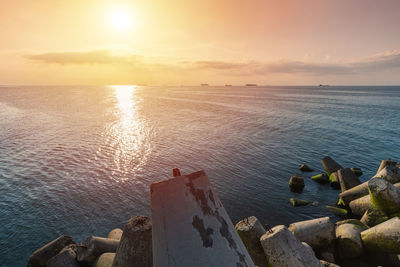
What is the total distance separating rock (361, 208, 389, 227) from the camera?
1148 cm

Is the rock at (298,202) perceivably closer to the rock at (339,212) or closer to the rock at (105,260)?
the rock at (339,212)

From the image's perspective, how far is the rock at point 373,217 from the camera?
11.5m

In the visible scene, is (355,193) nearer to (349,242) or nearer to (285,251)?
(349,242)

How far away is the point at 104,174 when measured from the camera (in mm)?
20688

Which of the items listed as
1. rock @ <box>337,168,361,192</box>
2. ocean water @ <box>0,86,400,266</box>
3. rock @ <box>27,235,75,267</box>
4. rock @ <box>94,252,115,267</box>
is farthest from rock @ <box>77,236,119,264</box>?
rock @ <box>337,168,361,192</box>

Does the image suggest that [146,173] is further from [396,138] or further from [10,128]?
[396,138]

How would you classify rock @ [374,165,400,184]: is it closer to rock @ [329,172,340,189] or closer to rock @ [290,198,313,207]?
rock @ [329,172,340,189]

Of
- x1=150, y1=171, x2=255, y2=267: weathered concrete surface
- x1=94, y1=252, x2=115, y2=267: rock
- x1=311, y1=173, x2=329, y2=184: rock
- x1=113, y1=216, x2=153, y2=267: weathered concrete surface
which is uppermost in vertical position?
x1=150, y1=171, x2=255, y2=267: weathered concrete surface

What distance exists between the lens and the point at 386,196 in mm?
11242

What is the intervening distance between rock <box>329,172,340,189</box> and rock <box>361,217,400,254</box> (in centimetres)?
925

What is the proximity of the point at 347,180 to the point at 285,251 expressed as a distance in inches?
521

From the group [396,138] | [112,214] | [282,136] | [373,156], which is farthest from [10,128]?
[396,138]

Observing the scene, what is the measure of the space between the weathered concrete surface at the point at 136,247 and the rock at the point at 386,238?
996 cm

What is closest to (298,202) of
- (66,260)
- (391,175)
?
(391,175)
